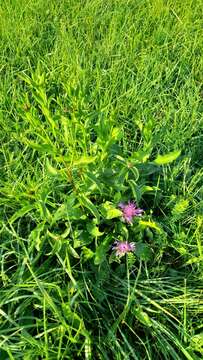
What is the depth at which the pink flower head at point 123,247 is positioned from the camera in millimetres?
1286

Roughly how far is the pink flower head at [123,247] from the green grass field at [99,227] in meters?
0.03

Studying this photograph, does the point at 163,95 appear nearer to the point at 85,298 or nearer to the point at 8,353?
the point at 85,298

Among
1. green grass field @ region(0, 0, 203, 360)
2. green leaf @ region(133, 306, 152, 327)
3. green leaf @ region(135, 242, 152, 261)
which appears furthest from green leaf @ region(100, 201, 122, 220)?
green leaf @ region(133, 306, 152, 327)

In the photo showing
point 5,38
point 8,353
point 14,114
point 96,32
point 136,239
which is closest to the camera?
point 8,353

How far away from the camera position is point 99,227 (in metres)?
1.39

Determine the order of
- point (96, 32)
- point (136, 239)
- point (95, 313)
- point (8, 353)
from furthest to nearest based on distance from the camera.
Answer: point (96, 32) < point (136, 239) < point (95, 313) < point (8, 353)

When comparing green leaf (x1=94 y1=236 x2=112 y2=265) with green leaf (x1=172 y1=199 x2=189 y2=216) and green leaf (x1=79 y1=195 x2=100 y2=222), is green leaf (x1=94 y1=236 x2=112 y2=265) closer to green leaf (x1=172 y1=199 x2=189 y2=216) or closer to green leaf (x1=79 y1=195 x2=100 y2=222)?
green leaf (x1=79 y1=195 x2=100 y2=222)

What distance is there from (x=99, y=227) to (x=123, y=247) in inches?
5.1

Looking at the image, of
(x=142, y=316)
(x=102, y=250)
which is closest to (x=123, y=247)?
(x=102, y=250)

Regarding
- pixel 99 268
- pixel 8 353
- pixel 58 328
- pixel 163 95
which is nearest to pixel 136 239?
pixel 99 268

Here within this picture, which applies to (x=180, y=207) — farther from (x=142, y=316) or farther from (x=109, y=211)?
(x=142, y=316)

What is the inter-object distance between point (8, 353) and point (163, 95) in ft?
3.77

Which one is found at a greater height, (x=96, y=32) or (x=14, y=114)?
(x=96, y=32)

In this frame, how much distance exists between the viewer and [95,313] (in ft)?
4.10
